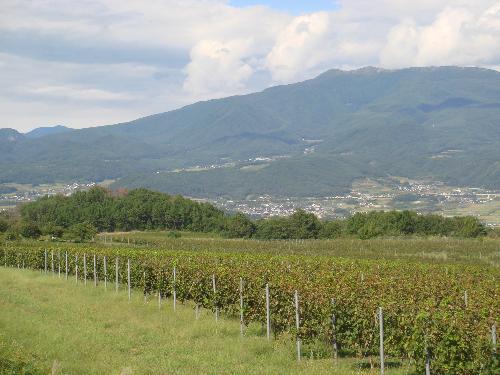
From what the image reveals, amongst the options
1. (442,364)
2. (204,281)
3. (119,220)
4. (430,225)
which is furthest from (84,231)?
(442,364)

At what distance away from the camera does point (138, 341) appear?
20156mm

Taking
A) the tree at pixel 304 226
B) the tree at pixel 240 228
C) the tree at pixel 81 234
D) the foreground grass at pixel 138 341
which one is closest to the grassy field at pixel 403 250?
the tree at pixel 81 234

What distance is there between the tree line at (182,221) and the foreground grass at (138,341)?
6663cm

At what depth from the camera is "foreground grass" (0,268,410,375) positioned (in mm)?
16594

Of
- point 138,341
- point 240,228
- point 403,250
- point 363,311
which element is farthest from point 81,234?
point 363,311

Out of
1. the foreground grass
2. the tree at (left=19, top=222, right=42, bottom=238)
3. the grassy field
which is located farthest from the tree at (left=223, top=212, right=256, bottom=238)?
the foreground grass

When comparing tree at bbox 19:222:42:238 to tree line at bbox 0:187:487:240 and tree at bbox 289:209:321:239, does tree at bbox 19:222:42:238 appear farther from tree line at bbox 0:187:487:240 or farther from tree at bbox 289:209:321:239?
tree at bbox 289:209:321:239

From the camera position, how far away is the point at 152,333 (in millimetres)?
21344

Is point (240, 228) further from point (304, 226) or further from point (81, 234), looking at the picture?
point (81, 234)

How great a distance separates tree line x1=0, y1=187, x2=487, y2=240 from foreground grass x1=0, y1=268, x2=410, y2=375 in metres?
66.6

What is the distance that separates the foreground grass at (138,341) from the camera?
54.4 feet

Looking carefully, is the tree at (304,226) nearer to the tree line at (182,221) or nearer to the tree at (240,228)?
the tree line at (182,221)

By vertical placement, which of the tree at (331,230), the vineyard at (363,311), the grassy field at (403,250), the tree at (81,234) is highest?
the vineyard at (363,311)

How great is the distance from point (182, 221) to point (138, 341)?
11517 centimetres
